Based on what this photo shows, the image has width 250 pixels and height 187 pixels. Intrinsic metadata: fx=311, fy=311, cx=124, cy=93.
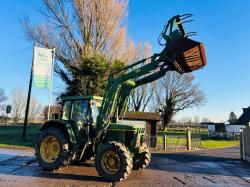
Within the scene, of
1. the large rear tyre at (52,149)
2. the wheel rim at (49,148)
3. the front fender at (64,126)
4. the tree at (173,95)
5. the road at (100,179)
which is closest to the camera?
the road at (100,179)

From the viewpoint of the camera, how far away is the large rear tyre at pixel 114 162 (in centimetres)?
940

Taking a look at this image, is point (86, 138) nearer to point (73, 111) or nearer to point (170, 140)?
point (73, 111)

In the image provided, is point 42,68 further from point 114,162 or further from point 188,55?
point 188,55

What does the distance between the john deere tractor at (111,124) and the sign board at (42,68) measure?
7.38 m

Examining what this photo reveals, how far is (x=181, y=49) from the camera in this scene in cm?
991

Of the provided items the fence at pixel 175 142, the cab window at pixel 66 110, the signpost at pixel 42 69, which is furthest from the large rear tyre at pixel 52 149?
the fence at pixel 175 142

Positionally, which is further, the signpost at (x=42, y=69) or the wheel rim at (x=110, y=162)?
the signpost at (x=42, y=69)

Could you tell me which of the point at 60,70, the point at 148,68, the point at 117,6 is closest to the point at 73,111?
the point at 148,68

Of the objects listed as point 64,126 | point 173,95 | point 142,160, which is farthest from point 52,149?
point 173,95

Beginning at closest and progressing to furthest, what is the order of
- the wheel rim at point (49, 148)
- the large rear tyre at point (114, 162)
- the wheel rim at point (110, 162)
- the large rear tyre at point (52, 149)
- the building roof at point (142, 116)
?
the large rear tyre at point (114, 162)
the wheel rim at point (110, 162)
the large rear tyre at point (52, 149)
the wheel rim at point (49, 148)
the building roof at point (142, 116)

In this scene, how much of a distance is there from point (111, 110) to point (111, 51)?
17.2 metres

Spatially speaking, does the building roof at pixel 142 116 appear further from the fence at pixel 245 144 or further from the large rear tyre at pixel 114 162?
the large rear tyre at pixel 114 162

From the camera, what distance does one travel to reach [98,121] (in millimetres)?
10828

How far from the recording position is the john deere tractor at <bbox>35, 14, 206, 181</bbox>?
983 centimetres
